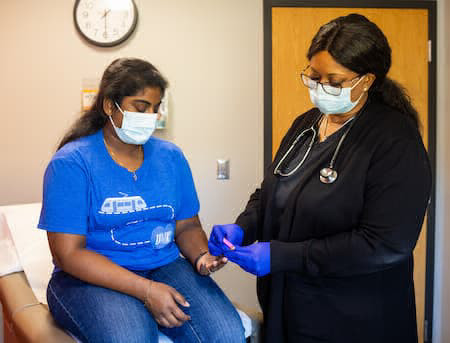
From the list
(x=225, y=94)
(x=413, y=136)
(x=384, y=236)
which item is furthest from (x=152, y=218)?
(x=225, y=94)

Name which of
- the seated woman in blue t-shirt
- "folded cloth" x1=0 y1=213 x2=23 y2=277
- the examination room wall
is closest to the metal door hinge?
the examination room wall

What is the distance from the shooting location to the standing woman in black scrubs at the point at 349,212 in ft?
3.66

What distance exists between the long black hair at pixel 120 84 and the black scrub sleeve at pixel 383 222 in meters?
0.67

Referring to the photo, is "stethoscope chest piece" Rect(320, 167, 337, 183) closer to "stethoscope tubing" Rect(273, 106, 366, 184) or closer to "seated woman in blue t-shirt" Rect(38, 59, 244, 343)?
"stethoscope tubing" Rect(273, 106, 366, 184)

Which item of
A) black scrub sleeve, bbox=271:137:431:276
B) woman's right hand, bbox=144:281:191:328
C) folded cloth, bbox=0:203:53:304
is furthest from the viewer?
folded cloth, bbox=0:203:53:304

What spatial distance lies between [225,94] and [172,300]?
1.39m

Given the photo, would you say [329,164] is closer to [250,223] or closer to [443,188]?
[250,223]

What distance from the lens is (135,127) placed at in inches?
53.7

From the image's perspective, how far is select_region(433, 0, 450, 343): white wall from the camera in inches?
93.4

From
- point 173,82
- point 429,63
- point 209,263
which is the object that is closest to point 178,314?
point 209,263

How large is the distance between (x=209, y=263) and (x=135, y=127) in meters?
0.47

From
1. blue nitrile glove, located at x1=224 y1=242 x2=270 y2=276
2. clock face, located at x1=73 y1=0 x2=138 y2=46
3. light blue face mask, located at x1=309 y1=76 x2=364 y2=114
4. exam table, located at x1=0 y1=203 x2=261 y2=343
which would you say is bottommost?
exam table, located at x1=0 y1=203 x2=261 y2=343

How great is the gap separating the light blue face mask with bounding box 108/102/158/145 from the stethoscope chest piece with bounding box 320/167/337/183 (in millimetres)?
539

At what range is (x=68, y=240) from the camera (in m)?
1.25
